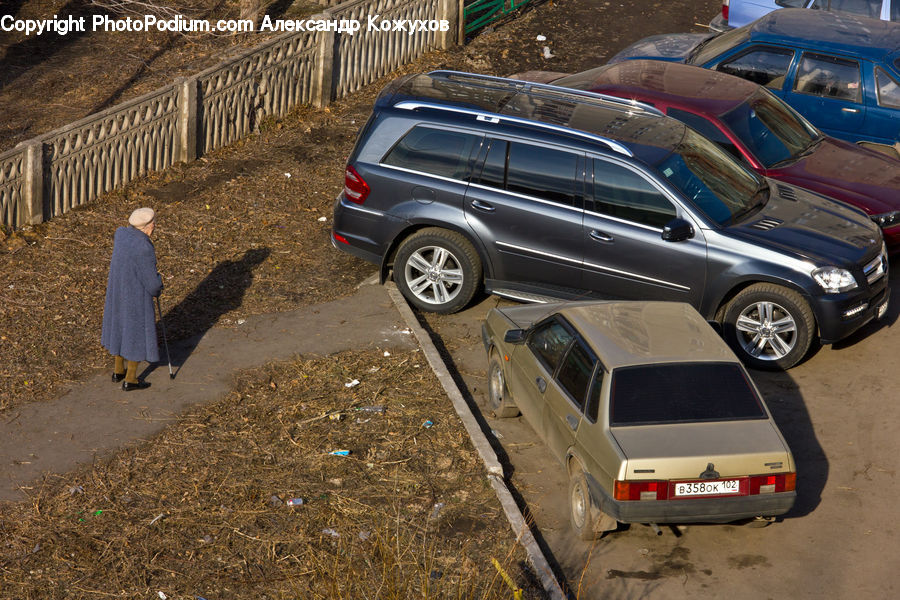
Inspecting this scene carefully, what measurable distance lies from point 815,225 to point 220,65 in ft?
26.6

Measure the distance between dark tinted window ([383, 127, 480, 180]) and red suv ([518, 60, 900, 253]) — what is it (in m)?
2.68

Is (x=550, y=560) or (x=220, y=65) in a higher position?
(x=220, y=65)

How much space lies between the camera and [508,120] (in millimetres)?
9633

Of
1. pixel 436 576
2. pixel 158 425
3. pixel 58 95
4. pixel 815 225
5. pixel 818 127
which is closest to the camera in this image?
pixel 436 576

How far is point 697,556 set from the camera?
6883 millimetres

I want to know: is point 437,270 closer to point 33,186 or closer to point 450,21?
point 33,186

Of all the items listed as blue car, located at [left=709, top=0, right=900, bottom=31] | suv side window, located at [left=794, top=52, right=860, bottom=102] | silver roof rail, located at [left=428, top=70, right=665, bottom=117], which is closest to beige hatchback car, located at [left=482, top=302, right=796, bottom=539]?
silver roof rail, located at [left=428, top=70, right=665, bottom=117]

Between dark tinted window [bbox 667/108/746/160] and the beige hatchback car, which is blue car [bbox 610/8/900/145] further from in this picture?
the beige hatchback car

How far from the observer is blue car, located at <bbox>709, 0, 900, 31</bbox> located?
15.4 metres

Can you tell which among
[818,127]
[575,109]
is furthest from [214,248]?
[818,127]

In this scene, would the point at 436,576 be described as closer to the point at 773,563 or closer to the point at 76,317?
the point at 773,563

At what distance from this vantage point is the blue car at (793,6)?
50.6 ft

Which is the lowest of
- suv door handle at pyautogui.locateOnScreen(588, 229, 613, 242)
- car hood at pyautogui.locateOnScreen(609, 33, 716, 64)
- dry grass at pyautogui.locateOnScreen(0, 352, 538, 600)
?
dry grass at pyautogui.locateOnScreen(0, 352, 538, 600)

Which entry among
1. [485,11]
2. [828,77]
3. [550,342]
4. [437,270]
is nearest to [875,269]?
[550,342]
